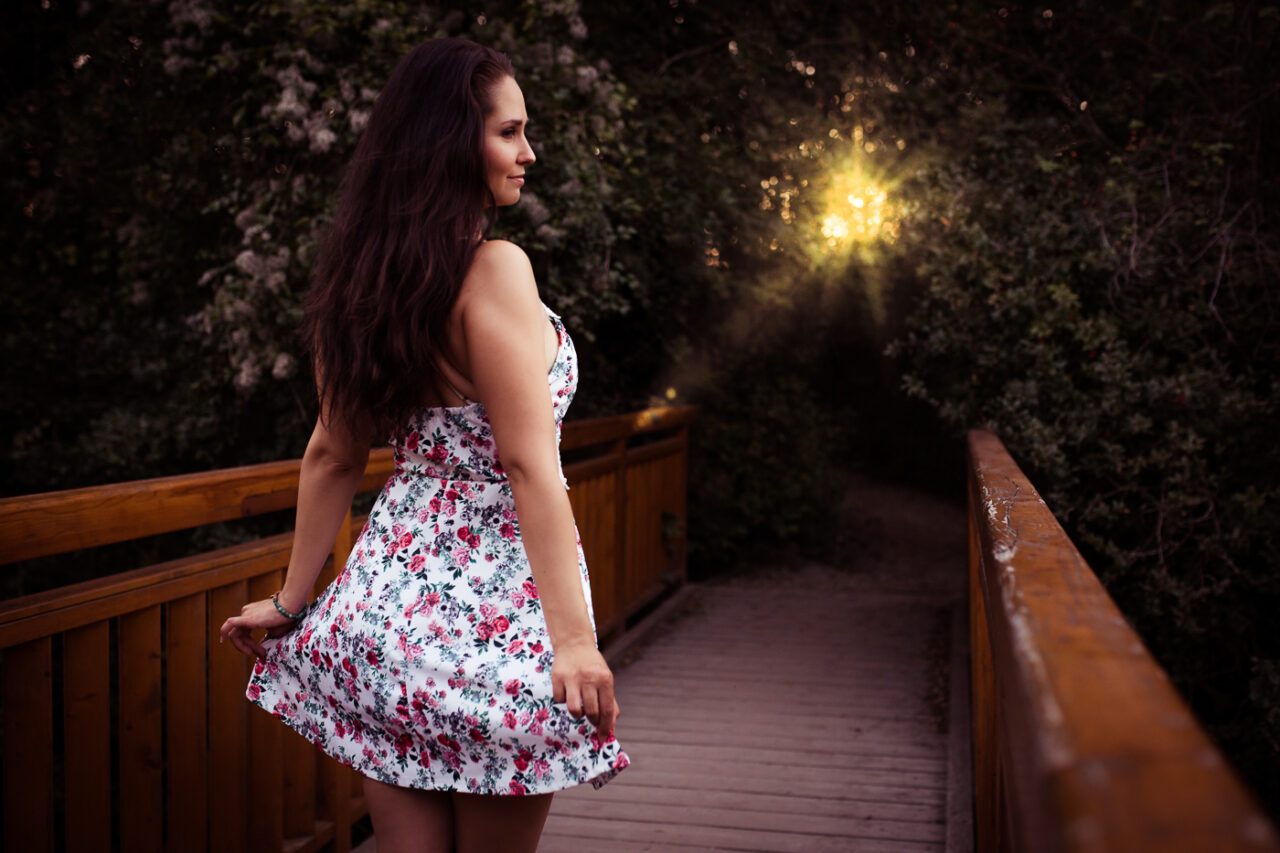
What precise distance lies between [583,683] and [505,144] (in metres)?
0.80

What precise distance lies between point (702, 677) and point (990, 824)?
2.73 m

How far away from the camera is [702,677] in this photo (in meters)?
4.82

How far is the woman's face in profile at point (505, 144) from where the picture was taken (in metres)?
1.51

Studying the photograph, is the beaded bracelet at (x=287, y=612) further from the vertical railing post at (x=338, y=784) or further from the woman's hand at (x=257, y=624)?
the vertical railing post at (x=338, y=784)

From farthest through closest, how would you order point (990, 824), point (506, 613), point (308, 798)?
point (308, 798), point (990, 824), point (506, 613)

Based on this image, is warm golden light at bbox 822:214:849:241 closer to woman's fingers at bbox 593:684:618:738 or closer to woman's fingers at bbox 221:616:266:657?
woman's fingers at bbox 221:616:266:657

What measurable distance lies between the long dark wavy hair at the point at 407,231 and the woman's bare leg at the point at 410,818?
A: 0.54 metres

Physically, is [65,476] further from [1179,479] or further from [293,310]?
[1179,479]

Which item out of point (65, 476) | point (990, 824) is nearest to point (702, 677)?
point (990, 824)

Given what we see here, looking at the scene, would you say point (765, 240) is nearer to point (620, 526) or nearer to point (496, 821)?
point (620, 526)

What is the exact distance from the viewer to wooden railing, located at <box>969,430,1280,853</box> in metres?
0.56

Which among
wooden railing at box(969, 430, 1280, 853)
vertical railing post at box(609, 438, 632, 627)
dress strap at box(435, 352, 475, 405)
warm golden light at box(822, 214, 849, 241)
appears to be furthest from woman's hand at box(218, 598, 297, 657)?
warm golden light at box(822, 214, 849, 241)

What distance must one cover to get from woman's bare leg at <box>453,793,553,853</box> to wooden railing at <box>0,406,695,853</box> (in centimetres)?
72

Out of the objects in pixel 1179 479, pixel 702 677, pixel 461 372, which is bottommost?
pixel 702 677
